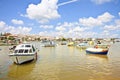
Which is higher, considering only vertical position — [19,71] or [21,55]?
[21,55]

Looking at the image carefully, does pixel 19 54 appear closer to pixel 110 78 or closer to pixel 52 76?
pixel 52 76

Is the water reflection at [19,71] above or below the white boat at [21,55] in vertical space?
below

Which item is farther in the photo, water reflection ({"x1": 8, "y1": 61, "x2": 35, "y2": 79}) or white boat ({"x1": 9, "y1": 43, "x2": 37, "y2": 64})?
white boat ({"x1": 9, "y1": 43, "x2": 37, "y2": 64})

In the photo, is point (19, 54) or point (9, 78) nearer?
point (9, 78)

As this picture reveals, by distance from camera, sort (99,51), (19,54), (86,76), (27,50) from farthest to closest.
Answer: (99,51), (27,50), (19,54), (86,76)

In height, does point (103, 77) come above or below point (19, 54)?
below

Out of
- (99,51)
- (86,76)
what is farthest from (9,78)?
(99,51)

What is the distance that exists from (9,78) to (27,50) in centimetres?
1036

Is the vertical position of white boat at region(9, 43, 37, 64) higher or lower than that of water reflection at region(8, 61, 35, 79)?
higher

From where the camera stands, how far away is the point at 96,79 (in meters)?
19.2

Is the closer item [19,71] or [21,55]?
[19,71]

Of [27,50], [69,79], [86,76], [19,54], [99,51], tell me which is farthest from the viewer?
[99,51]

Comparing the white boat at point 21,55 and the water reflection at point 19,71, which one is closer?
the water reflection at point 19,71

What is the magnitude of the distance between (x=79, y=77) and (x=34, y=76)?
Result: 16.0 feet
